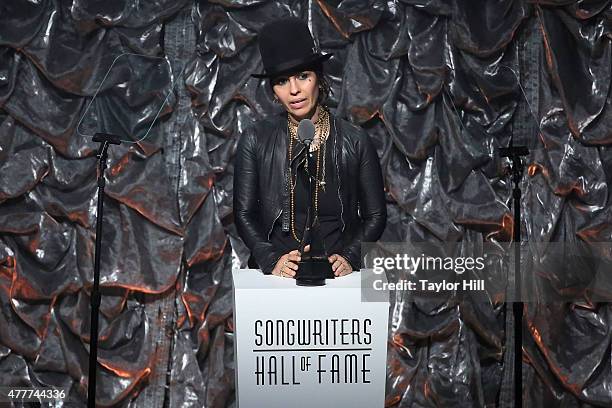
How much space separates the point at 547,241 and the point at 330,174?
1.07 m

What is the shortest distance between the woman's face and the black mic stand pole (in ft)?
2.59

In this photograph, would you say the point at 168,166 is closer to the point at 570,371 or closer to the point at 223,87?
the point at 223,87

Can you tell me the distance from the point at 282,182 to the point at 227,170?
1.71 feet

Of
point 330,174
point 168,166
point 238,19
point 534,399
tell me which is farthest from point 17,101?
point 534,399

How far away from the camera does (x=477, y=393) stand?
3.31 metres

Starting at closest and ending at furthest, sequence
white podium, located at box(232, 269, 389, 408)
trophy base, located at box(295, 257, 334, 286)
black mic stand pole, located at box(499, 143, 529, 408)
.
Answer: white podium, located at box(232, 269, 389, 408) → trophy base, located at box(295, 257, 334, 286) → black mic stand pole, located at box(499, 143, 529, 408)

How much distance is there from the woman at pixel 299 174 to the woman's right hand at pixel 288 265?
190 millimetres

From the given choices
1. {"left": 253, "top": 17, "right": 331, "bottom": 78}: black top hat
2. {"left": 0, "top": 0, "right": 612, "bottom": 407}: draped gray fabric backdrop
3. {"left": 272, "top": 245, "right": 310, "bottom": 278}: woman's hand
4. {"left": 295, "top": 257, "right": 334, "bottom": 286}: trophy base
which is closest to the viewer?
{"left": 295, "top": 257, "right": 334, "bottom": 286}: trophy base

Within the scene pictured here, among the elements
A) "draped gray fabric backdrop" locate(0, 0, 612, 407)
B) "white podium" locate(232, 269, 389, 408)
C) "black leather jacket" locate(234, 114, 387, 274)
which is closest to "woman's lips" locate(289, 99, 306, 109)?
"black leather jacket" locate(234, 114, 387, 274)

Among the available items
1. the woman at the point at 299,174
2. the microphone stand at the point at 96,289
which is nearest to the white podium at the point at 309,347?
the woman at the point at 299,174

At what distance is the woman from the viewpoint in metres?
2.80

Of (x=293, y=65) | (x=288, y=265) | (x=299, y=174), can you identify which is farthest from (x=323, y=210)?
(x=293, y=65)

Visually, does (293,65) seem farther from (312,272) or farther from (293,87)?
(312,272)

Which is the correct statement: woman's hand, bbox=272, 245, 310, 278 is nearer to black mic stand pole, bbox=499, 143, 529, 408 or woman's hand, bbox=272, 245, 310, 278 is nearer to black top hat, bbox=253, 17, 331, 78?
black top hat, bbox=253, 17, 331, 78
